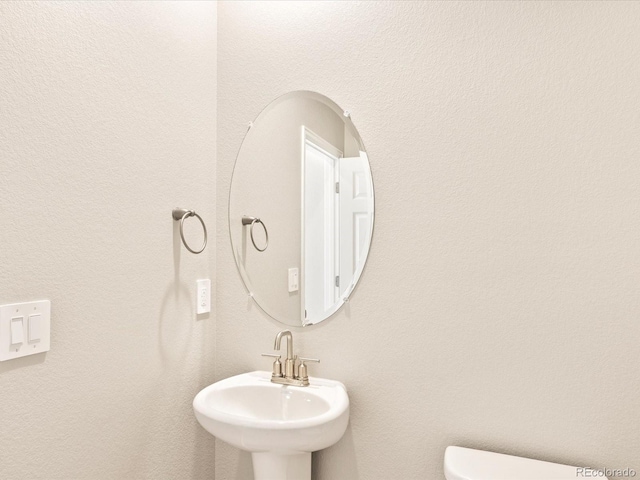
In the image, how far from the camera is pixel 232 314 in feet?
5.51

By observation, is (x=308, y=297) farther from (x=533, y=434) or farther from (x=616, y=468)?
(x=616, y=468)

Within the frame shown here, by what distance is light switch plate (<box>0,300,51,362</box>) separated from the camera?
39.1 inches

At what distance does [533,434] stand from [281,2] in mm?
1639

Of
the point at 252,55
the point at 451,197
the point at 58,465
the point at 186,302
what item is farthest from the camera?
the point at 252,55

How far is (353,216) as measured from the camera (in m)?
1.51

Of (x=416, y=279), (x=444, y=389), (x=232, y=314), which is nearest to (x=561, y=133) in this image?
(x=416, y=279)

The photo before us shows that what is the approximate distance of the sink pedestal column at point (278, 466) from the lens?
1.36 meters

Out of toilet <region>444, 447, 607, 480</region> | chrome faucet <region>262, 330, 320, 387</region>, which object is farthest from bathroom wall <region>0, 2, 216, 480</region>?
toilet <region>444, 447, 607, 480</region>

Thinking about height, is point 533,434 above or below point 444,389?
below

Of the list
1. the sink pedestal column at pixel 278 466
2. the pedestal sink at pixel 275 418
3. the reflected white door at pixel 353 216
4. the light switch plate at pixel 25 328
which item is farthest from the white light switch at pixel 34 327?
the reflected white door at pixel 353 216

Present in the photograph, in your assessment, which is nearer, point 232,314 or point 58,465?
point 58,465

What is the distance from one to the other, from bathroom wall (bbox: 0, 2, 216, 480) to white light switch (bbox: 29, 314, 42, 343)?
5 cm

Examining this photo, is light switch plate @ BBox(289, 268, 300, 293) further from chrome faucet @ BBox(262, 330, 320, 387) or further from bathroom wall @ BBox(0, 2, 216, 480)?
bathroom wall @ BBox(0, 2, 216, 480)

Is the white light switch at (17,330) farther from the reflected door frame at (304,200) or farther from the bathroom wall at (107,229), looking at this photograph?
the reflected door frame at (304,200)
